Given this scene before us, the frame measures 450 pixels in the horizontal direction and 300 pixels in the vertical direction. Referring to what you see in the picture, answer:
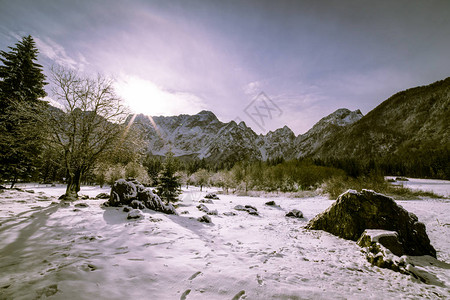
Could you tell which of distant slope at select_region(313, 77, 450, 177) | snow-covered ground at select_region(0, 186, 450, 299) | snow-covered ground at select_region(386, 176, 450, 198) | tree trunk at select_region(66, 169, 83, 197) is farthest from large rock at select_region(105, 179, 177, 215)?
distant slope at select_region(313, 77, 450, 177)

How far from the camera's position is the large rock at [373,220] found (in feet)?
19.9

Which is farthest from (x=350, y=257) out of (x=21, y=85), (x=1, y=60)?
(x=1, y=60)

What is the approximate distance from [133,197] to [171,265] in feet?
22.8

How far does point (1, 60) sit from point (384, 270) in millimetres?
28507

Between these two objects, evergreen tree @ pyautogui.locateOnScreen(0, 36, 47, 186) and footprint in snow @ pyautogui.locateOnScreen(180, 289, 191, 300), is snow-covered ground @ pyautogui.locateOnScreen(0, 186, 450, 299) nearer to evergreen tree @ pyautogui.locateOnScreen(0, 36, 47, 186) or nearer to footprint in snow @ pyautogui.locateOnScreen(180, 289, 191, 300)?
footprint in snow @ pyautogui.locateOnScreen(180, 289, 191, 300)

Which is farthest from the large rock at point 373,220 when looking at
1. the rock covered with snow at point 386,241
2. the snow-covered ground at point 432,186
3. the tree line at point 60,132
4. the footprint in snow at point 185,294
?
the snow-covered ground at point 432,186

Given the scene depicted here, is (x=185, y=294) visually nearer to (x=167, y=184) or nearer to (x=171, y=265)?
(x=171, y=265)

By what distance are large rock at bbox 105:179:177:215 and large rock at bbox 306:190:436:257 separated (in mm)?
8579

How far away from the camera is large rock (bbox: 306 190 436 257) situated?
607 cm

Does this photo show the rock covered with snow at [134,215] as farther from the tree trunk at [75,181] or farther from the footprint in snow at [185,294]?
the tree trunk at [75,181]

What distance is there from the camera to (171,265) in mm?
3676

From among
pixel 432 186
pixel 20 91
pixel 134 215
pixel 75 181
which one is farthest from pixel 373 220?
pixel 432 186

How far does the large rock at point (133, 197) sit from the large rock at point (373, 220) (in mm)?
8579

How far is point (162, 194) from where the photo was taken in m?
17.0
